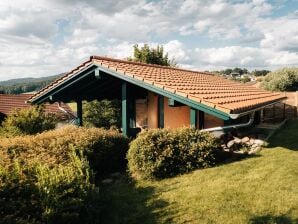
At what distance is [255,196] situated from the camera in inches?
306

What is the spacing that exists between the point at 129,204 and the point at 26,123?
29.3ft

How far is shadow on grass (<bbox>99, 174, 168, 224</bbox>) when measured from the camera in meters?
7.41

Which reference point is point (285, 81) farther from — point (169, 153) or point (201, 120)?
point (169, 153)

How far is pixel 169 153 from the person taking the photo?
9.93 meters

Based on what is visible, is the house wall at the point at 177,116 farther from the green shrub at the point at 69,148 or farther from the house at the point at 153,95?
the green shrub at the point at 69,148

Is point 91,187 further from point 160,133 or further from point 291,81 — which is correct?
point 291,81

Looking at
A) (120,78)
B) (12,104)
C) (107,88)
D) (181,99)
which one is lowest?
(12,104)

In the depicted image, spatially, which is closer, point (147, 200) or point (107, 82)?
point (147, 200)

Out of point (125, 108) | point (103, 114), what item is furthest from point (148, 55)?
point (125, 108)

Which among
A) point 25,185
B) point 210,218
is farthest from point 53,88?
point 210,218

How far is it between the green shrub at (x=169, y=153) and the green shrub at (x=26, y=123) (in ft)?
22.8

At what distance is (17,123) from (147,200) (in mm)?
9219

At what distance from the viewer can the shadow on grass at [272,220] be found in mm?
6531

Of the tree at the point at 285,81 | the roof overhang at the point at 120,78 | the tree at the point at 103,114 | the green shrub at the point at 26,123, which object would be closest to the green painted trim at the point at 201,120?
the roof overhang at the point at 120,78
